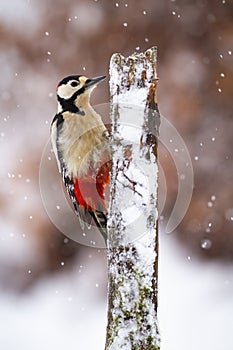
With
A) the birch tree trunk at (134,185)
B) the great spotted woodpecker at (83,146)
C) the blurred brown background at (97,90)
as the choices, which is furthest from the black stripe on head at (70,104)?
the blurred brown background at (97,90)

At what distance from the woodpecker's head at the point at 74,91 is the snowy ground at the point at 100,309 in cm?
171

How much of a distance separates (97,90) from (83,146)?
1.88 meters

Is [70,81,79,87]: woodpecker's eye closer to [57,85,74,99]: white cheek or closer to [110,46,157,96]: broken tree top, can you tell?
[57,85,74,99]: white cheek

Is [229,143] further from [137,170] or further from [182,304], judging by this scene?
[137,170]

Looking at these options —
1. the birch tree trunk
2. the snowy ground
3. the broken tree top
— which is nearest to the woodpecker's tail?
the birch tree trunk

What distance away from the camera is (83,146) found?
1.48 metres

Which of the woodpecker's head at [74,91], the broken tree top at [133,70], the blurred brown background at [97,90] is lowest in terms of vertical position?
the broken tree top at [133,70]

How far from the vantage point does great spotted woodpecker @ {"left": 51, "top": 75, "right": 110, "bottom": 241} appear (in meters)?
1.44

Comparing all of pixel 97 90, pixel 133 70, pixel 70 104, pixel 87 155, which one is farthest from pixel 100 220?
pixel 97 90

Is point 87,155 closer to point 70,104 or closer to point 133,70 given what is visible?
point 70,104

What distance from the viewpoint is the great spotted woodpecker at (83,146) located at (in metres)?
1.44

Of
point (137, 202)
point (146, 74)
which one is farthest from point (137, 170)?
point (146, 74)

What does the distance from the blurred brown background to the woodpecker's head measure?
1886mm

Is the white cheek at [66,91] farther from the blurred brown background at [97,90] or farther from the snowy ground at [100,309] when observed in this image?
the blurred brown background at [97,90]
